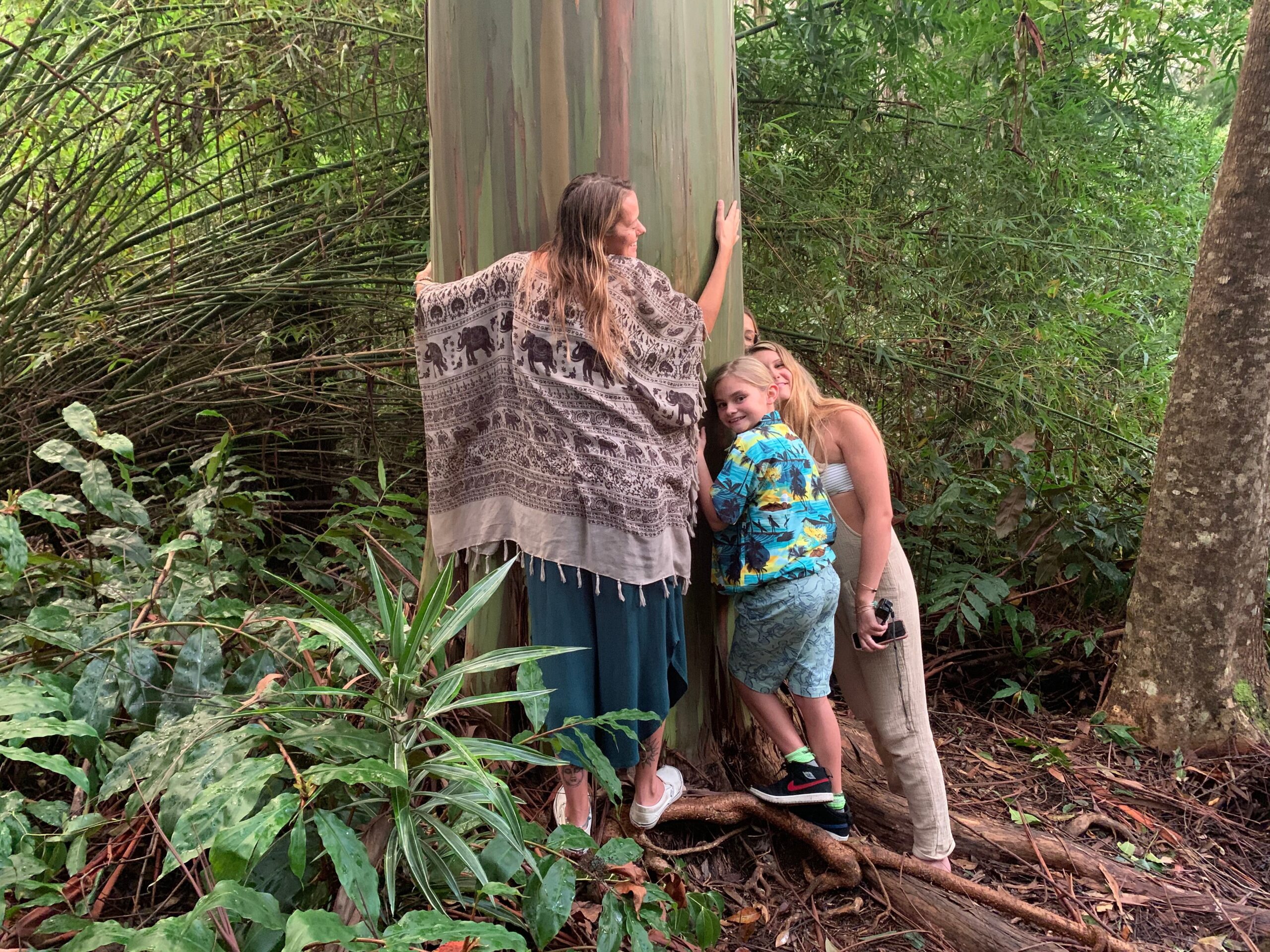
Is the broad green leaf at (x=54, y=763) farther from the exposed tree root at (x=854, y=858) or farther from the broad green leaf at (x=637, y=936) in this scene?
the exposed tree root at (x=854, y=858)

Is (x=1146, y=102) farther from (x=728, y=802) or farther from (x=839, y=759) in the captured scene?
(x=728, y=802)

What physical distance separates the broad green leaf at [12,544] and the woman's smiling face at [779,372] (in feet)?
6.31

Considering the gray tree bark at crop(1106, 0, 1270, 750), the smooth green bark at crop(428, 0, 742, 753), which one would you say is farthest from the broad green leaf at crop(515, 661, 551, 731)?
the gray tree bark at crop(1106, 0, 1270, 750)

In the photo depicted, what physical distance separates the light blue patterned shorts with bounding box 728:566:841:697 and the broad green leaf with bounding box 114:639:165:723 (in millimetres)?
1441

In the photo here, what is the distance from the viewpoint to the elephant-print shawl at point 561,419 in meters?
2.04

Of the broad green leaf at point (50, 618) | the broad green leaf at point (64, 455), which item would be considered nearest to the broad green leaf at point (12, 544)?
the broad green leaf at point (50, 618)

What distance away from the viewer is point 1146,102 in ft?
12.7

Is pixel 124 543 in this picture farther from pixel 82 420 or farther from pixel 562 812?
pixel 562 812

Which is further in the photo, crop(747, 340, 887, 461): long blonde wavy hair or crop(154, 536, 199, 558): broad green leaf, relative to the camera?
crop(747, 340, 887, 461): long blonde wavy hair

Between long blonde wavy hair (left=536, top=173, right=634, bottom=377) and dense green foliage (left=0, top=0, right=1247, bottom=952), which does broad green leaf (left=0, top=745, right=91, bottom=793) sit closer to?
dense green foliage (left=0, top=0, right=1247, bottom=952)

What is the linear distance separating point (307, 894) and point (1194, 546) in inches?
125

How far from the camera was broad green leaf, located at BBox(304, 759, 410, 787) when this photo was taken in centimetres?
134

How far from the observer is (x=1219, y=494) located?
313 centimetres

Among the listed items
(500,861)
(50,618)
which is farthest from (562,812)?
(50,618)
